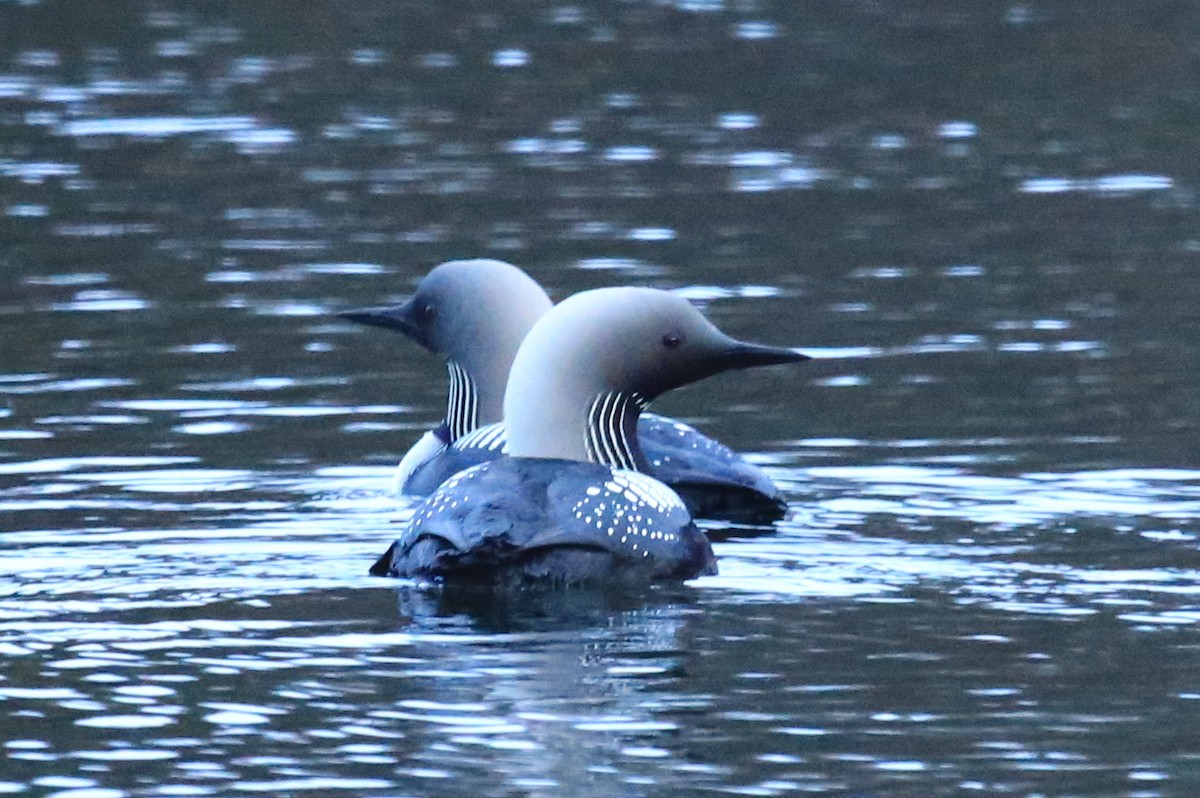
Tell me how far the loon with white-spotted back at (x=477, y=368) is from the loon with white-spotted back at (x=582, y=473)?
1.41ft

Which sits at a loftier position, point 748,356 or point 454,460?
point 748,356

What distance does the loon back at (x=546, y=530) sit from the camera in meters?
7.09

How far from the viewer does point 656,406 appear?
11.0 m

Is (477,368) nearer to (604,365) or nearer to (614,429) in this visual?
(614,429)

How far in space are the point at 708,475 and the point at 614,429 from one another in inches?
21.5

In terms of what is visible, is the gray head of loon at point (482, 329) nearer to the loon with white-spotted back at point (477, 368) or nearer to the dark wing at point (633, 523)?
the loon with white-spotted back at point (477, 368)

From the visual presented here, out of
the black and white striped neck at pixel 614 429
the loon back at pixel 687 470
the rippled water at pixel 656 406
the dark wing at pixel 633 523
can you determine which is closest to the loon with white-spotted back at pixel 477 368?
the loon back at pixel 687 470

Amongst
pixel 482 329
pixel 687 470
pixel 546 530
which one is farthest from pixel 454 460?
pixel 546 530

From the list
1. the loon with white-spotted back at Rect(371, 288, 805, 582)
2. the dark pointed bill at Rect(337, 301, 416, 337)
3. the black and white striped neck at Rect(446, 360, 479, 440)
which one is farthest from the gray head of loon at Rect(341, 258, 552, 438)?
the loon with white-spotted back at Rect(371, 288, 805, 582)

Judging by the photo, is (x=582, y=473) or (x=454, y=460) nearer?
(x=582, y=473)

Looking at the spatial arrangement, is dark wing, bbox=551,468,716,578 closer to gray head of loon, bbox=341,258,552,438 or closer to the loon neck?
the loon neck

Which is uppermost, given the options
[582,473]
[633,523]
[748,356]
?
[748,356]

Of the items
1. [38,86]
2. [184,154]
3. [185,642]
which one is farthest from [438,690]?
[38,86]

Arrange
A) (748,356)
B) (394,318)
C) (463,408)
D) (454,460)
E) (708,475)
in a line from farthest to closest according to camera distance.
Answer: (394,318) < (463,408) < (454,460) < (708,475) < (748,356)
